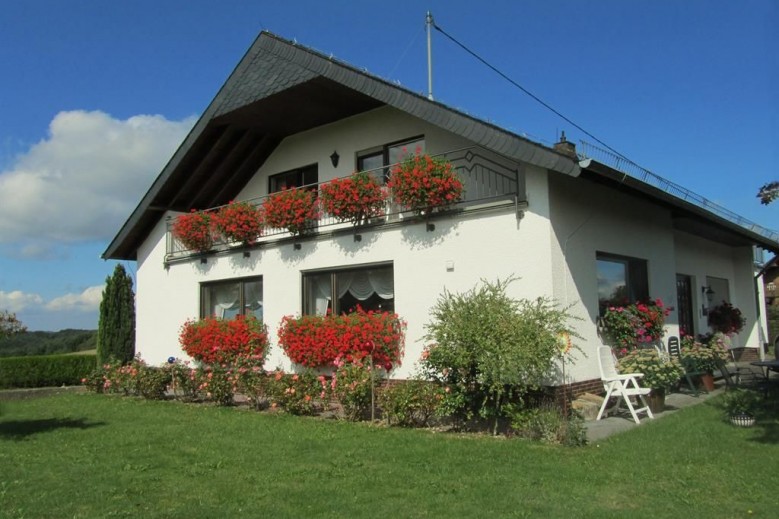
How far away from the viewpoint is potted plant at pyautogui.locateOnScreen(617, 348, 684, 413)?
9.17 meters

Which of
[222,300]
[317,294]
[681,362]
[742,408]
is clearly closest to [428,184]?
[317,294]

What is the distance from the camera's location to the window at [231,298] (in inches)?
543

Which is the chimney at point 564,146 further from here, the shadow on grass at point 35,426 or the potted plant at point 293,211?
the shadow on grass at point 35,426

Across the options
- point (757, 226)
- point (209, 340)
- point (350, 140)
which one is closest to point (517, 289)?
point (350, 140)

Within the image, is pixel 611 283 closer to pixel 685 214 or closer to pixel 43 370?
pixel 685 214

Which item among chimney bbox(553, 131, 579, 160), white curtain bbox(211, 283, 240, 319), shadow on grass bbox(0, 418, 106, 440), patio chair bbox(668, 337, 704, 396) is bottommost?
shadow on grass bbox(0, 418, 106, 440)

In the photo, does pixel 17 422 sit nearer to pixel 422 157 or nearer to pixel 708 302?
pixel 422 157

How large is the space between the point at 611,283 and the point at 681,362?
6.75 feet

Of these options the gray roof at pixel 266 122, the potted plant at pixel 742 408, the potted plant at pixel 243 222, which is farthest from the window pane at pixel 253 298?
the potted plant at pixel 742 408

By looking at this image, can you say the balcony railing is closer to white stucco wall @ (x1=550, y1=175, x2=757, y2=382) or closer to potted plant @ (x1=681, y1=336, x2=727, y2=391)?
white stucco wall @ (x1=550, y1=175, x2=757, y2=382)

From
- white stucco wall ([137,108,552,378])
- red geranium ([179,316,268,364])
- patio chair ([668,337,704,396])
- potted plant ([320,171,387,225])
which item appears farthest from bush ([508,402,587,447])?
red geranium ([179,316,268,364])

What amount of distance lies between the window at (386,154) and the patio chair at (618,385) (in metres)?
5.06

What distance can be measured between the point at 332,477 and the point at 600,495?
253 cm

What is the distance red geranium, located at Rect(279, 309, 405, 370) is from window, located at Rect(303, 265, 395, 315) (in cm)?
41
